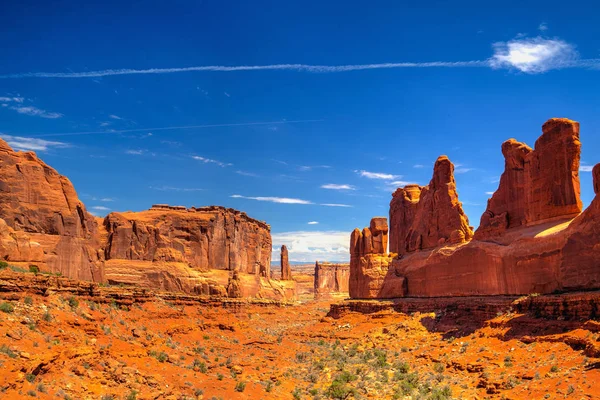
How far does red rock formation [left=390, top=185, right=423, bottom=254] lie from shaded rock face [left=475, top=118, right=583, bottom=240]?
74.7ft

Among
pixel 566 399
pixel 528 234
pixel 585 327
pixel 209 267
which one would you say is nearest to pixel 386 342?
pixel 528 234

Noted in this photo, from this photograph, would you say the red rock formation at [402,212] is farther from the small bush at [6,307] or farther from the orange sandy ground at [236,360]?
the small bush at [6,307]

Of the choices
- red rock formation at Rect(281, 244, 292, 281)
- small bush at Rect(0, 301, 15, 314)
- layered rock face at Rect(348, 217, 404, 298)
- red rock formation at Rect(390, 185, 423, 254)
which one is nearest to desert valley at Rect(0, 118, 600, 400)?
small bush at Rect(0, 301, 15, 314)

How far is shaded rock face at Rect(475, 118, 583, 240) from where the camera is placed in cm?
2966

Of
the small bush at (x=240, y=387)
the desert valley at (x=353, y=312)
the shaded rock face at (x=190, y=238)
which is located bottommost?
the small bush at (x=240, y=387)

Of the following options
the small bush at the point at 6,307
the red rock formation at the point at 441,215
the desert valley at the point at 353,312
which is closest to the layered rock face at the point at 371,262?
the desert valley at the point at 353,312

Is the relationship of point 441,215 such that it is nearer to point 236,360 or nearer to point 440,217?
point 440,217

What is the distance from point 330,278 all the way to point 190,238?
8634 cm

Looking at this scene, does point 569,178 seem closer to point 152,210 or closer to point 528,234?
point 528,234

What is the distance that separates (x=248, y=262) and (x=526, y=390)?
5760 cm

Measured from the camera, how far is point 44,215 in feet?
102

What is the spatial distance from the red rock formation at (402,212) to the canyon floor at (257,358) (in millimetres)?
22362

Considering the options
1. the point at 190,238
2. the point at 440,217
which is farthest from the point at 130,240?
the point at 440,217

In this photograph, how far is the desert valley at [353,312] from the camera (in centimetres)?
1853
